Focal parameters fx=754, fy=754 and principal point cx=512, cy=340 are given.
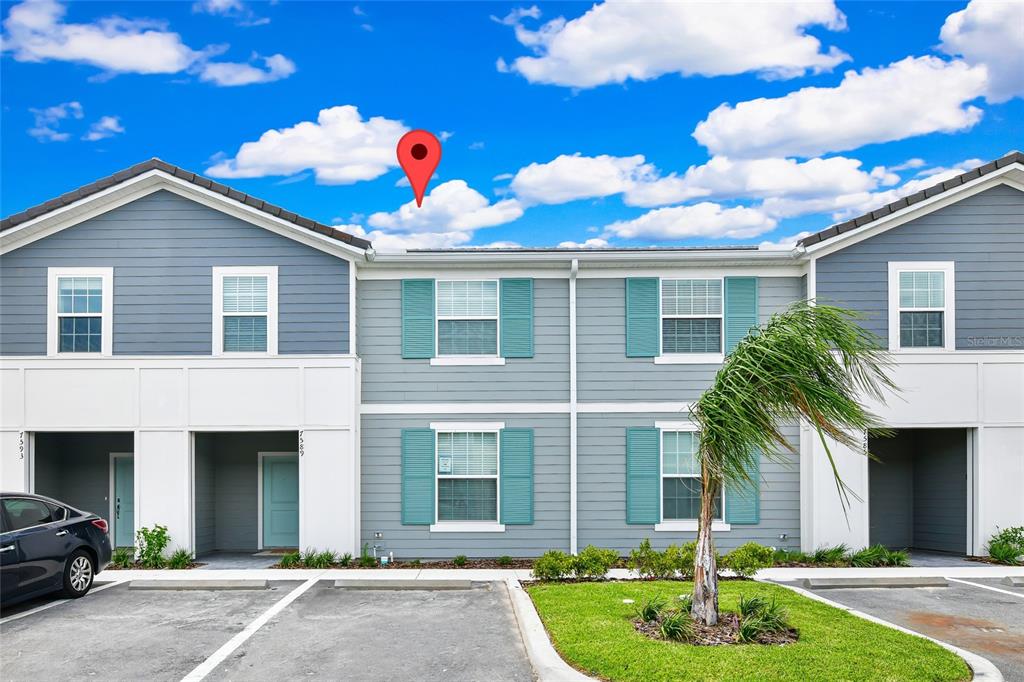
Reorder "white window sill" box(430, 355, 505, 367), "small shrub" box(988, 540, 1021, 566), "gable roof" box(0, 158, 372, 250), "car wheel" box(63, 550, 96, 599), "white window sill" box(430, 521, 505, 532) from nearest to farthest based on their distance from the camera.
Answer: "car wheel" box(63, 550, 96, 599) < "small shrub" box(988, 540, 1021, 566) < "gable roof" box(0, 158, 372, 250) < "white window sill" box(430, 521, 505, 532) < "white window sill" box(430, 355, 505, 367)

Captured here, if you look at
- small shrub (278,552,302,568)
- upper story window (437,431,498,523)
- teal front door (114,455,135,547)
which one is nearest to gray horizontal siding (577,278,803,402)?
upper story window (437,431,498,523)

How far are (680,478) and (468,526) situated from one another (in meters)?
3.78

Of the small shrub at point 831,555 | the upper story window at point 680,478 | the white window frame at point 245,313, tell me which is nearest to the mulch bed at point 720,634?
the upper story window at point 680,478

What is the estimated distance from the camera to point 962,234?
13133 millimetres

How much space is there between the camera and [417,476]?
13.1 meters

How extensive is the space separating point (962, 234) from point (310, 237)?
11294 millimetres

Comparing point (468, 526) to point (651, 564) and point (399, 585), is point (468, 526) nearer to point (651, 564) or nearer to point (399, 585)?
point (399, 585)

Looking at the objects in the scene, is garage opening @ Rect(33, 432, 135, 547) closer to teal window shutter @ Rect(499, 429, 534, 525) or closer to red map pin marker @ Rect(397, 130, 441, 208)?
teal window shutter @ Rect(499, 429, 534, 525)

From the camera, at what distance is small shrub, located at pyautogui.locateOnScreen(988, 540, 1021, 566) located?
12.4m

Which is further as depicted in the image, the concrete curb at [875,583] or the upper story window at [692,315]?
the upper story window at [692,315]

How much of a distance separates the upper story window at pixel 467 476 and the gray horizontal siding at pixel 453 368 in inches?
28.3

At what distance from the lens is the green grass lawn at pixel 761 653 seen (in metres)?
6.66

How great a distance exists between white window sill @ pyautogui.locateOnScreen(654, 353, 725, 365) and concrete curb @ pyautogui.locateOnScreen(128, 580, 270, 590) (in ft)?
24.1

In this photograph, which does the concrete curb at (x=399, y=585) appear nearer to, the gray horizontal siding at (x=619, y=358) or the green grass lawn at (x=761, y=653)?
the green grass lawn at (x=761, y=653)
